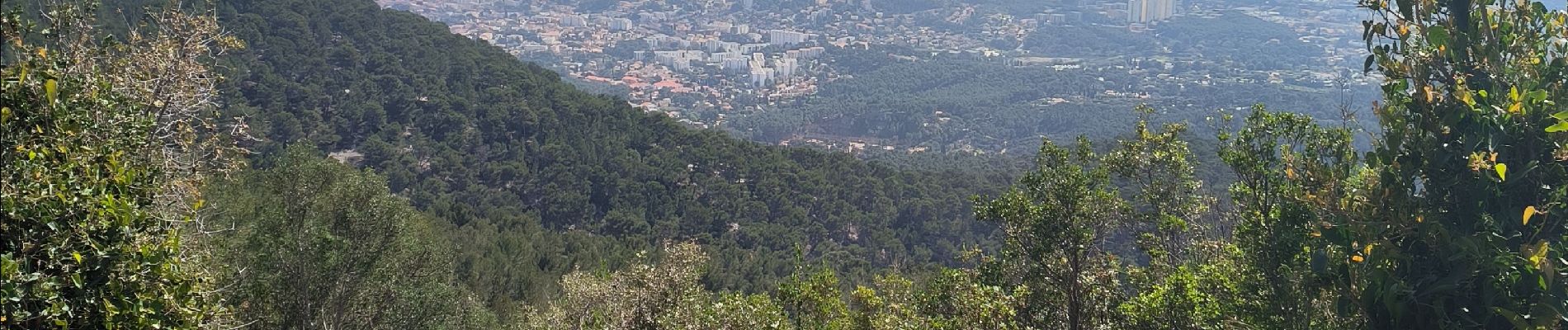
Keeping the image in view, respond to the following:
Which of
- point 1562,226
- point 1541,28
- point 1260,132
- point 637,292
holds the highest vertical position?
point 1541,28

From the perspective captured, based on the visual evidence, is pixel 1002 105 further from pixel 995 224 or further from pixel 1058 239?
pixel 1058 239

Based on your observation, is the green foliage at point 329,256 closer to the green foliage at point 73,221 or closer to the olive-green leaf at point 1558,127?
the green foliage at point 73,221

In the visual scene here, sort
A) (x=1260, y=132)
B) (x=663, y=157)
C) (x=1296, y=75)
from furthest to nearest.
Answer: (x=1296, y=75), (x=663, y=157), (x=1260, y=132)

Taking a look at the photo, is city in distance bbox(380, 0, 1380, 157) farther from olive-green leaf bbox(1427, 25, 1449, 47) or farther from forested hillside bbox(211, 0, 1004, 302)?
olive-green leaf bbox(1427, 25, 1449, 47)

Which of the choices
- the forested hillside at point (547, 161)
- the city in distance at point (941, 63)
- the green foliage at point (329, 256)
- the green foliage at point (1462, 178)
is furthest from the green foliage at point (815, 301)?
the city in distance at point (941, 63)

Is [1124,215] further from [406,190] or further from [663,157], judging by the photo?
[663,157]

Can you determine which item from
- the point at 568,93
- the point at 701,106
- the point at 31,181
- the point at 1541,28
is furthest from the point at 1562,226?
the point at 701,106

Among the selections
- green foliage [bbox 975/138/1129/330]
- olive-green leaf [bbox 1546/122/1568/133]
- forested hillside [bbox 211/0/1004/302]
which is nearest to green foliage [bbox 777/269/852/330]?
green foliage [bbox 975/138/1129/330]
